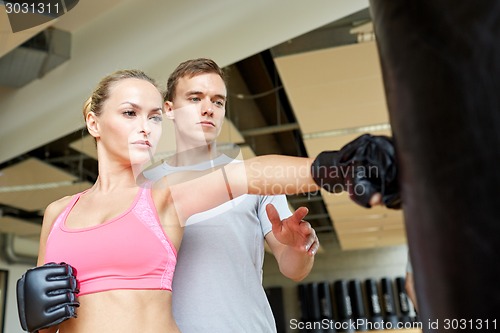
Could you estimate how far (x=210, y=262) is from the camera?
122cm

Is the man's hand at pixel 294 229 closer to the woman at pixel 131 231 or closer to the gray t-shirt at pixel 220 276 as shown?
the woman at pixel 131 231

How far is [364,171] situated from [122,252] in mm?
537

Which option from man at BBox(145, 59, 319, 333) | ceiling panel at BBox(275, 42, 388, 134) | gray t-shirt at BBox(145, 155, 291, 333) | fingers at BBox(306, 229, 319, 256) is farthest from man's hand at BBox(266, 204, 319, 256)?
ceiling panel at BBox(275, 42, 388, 134)

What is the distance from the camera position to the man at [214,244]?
1.19 metres

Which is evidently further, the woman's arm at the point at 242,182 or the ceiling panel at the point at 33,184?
the ceiling panel at the point at 33,184

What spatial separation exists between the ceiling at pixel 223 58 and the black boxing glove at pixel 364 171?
2.23ft

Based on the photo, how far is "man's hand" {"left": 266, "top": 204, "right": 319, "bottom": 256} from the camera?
0.83 meters

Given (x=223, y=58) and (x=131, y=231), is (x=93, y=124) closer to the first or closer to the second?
(x=131, y=231)

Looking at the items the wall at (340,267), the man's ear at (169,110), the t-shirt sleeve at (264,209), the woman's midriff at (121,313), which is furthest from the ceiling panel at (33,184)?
the wall at (340,267)

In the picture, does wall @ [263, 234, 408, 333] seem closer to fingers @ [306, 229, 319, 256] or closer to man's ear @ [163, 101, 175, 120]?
man's ear @ [163, 101, 175, 120]

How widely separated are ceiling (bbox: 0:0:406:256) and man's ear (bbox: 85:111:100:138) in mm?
159

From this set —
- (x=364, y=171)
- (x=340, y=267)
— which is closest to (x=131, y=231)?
(x=364, y=171)

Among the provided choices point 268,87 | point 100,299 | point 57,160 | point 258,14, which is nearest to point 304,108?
point 268,87

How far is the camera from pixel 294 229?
2.83ft
